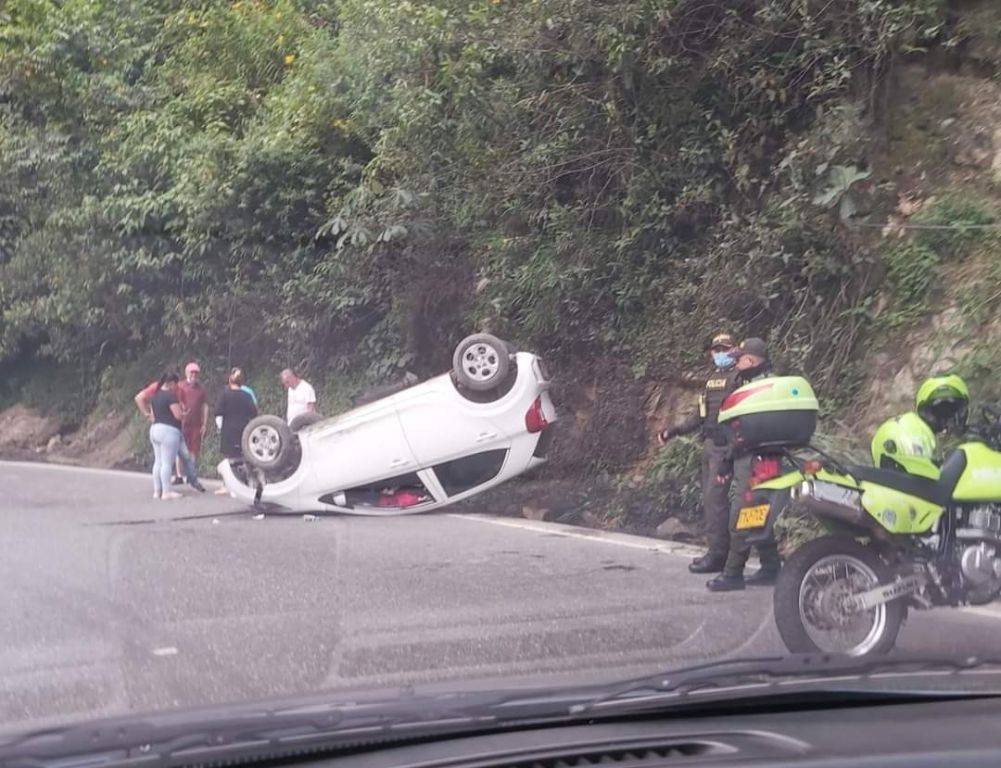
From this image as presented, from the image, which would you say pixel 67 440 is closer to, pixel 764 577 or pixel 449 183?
pixel 449 183

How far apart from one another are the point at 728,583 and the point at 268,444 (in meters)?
5.79

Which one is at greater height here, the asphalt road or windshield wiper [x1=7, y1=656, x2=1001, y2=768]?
windshield wiper [x1=7, y1=656, x2=1001, y2=768]

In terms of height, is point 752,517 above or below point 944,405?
below

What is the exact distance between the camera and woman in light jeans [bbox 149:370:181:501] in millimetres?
14188

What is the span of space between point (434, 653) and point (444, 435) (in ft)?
17.9

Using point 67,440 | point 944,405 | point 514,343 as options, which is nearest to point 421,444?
point 514,343

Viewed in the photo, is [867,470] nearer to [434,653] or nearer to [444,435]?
[434,653]

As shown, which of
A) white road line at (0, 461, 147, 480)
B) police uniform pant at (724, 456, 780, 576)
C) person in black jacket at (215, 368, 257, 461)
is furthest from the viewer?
white road line at (0, 461, 147, 480)

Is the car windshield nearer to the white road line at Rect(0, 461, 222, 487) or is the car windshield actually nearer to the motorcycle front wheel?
the motorcycle front wheel

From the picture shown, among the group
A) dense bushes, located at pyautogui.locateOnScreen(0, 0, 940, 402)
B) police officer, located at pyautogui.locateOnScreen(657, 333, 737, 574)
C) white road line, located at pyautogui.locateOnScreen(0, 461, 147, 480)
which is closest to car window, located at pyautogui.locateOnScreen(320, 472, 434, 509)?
dense bushes, located at pyautogui.locateOnScreen(0, 0, 940, 402)

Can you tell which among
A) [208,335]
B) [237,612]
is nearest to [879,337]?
[237,612]

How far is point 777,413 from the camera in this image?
7344 mm

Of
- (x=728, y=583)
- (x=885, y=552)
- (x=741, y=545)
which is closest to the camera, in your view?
(x=885, y=552)

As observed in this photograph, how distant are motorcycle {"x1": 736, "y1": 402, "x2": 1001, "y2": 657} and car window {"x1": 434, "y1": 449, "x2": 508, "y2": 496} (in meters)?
5.43
